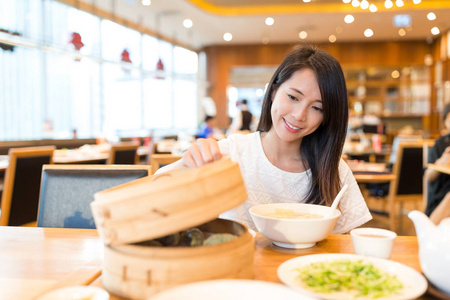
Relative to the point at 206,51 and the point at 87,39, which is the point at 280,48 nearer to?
the point at 206,51

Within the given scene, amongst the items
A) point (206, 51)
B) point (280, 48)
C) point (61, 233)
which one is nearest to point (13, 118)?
point (61, 233)

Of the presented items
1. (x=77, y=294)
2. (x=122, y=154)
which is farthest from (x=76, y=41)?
(x=77, y=294)

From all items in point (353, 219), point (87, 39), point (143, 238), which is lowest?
point (353, 219)

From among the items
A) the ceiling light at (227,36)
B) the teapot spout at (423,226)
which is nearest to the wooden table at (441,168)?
the teapot spout at (423,226)

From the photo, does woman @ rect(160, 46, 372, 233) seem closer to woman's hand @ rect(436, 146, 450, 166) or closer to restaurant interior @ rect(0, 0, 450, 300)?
restaurant interior @ rect(0, 0, 450, 300)

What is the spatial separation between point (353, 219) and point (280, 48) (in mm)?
10371

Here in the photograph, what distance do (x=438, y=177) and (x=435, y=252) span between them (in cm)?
293

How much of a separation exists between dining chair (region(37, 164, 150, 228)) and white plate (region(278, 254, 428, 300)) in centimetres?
85

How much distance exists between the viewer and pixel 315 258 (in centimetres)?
85

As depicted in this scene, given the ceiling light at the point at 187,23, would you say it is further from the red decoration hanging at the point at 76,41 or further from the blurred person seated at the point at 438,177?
the blurred person seated at the point at 438,177

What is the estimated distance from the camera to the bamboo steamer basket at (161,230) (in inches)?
26.2

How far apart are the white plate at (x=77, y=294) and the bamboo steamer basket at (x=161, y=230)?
40 mm

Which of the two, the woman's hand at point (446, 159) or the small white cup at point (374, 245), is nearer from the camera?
the small white cup at point (374, 245)

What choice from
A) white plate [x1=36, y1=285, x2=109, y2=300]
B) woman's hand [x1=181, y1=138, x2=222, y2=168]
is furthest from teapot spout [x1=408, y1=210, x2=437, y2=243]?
white plate [x1=36, y1=285, x2=109, y2=300]
